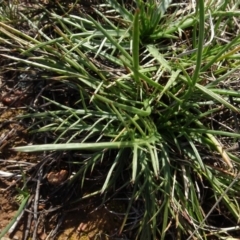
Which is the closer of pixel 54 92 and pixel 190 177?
pixel 190 177

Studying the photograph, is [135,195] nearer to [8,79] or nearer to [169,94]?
[169,94]

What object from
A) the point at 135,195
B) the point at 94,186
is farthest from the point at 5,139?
Result: the point at 135,195

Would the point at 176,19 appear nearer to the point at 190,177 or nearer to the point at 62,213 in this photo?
the point at 190,177

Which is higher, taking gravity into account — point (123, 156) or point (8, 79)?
point (8, 79)

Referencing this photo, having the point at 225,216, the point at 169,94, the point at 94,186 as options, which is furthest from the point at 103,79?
the point at 225,216

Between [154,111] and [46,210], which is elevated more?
[154,111]

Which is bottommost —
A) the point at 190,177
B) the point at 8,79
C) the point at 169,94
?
the point at 190,177

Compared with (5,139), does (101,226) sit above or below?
below
